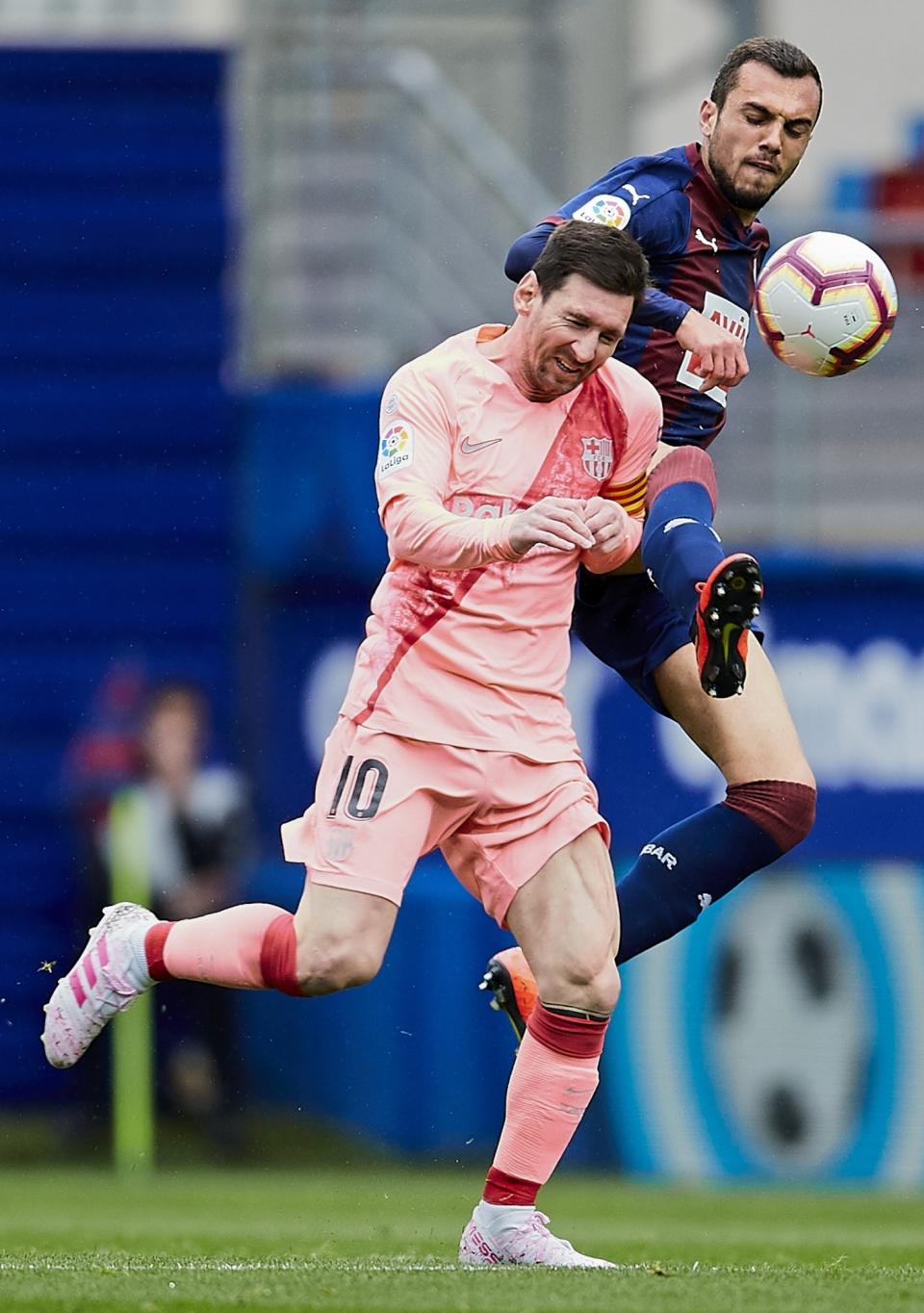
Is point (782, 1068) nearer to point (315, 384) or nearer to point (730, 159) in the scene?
point (315, 384)

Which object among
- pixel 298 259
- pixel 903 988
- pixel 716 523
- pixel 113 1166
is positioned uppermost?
pixel 298 259

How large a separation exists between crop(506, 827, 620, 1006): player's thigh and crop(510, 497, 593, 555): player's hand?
0.84 m

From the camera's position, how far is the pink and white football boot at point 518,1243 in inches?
265

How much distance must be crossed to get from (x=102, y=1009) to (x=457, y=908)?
5.06m

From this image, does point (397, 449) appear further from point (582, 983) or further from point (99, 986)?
point (99, 986)

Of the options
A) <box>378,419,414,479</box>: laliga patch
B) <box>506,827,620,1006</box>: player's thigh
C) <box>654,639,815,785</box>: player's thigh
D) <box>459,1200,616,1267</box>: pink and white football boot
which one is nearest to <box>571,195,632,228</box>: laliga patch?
<box>378,419,414,479</box>: laliga patch

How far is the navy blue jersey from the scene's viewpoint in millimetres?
7164

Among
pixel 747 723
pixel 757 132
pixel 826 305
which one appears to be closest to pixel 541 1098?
pixel 747 723

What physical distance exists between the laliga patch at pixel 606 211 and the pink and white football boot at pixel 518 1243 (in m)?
2.51

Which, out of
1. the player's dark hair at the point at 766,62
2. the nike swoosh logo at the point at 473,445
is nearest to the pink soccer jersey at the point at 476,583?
the nike swoosh logo at the point at 473,445

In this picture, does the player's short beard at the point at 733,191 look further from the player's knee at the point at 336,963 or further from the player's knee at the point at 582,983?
the player's knee at the point at 336,963

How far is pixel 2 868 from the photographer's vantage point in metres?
13.8

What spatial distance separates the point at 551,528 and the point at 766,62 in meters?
1.65

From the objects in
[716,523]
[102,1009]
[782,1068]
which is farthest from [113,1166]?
[102,1009]
